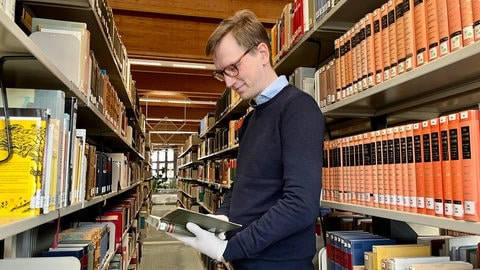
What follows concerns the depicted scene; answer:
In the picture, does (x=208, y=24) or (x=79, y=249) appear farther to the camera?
(x=208, y=24)

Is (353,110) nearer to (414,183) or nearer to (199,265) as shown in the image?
(414,183)

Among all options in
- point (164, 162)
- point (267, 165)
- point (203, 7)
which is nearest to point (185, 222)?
point (267, 165)

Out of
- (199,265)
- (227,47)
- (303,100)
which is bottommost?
(199,265)

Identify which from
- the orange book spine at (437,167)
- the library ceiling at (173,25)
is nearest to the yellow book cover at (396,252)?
the orange book spine at (437,167)

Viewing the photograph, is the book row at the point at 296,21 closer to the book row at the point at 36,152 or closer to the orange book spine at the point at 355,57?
the orange book spine at the point at 355,57

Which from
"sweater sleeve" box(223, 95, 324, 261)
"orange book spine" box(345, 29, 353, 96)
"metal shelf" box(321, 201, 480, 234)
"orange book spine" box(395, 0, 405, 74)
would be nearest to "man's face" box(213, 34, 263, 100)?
"sweater sleeve" box(223, 95, 324, 261)

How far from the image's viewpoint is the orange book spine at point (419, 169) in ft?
3.68

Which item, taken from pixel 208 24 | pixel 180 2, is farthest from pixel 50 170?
pixel 208 24

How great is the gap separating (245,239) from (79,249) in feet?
2.74

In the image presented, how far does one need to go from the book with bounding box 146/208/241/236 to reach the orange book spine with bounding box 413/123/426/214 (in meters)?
0.56

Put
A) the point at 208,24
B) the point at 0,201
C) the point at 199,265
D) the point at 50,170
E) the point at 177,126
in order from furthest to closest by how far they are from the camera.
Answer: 1. the point at 177,126
2. the point at 199,265
3. the point at 208,24
4. the point at 50,170
5. the point at 0,201

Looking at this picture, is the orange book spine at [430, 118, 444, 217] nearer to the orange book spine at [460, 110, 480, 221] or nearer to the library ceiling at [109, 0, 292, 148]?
the orange book spine at [460, 110, 480, 221]

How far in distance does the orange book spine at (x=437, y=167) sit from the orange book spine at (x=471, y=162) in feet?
0.30

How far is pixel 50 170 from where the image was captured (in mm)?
1090
